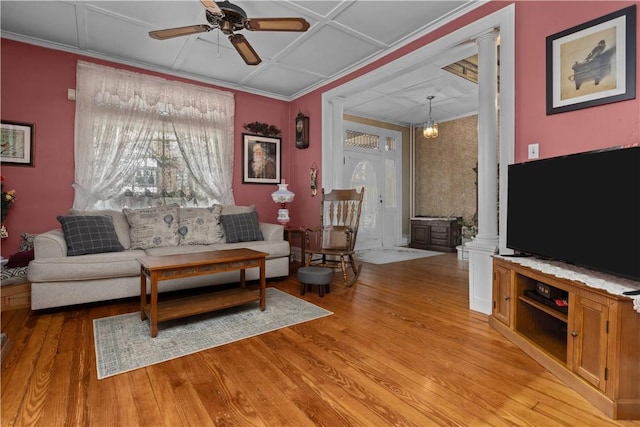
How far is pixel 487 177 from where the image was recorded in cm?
287

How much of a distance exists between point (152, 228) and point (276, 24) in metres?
2.57

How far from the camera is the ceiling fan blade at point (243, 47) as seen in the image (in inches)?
107

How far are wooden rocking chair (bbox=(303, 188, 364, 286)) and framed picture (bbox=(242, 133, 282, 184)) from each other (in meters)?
1.20

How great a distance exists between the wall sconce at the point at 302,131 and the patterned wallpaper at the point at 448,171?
10.8 ft

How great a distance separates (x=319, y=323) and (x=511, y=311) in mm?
1422

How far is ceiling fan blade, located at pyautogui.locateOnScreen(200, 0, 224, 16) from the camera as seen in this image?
215 cm

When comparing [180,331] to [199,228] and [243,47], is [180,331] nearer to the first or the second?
[199,228]

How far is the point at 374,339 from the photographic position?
2.34 m

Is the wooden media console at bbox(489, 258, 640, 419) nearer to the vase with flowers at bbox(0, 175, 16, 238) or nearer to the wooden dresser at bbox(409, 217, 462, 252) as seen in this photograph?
the wooden dresser at bbox(409, 217, 462, 252)

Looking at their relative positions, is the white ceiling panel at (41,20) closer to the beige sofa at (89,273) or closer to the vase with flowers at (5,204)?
the vase with flowers at (5,204)

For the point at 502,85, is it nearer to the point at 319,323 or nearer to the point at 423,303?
the point at 423,303

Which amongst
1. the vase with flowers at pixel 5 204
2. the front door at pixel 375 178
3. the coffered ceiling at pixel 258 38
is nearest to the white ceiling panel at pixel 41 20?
the coffered ceiling at pixel 258 38

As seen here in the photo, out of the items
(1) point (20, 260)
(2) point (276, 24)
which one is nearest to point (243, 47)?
(2) point (276, 24)

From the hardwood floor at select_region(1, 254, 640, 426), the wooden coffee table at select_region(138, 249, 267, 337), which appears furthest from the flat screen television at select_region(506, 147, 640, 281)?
the wooden coffee table at select_region(138, 249, 267, 337)
